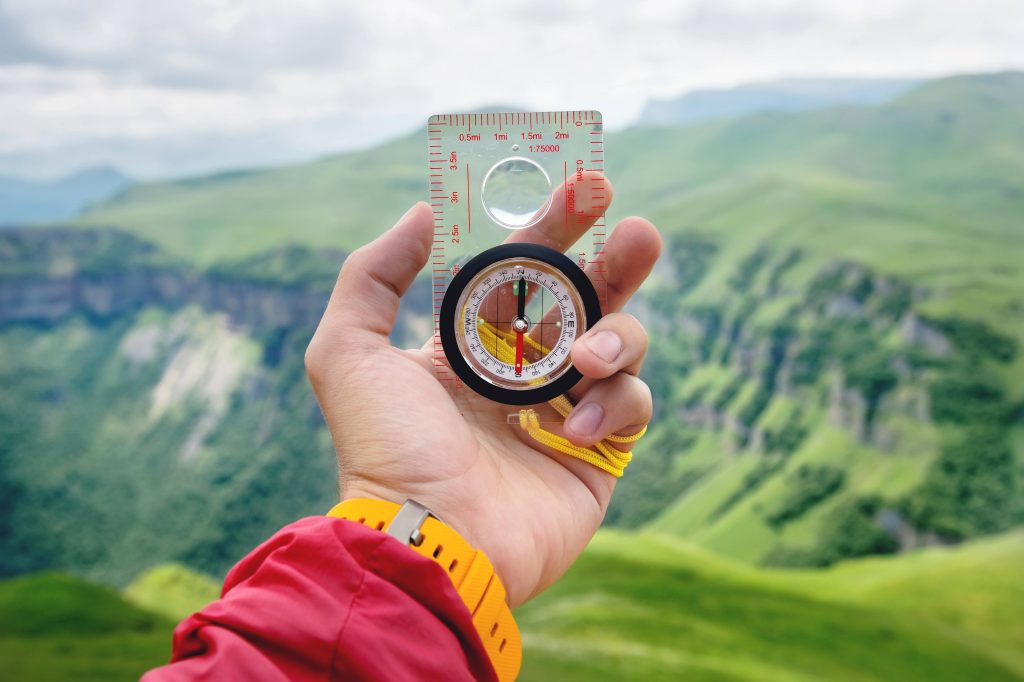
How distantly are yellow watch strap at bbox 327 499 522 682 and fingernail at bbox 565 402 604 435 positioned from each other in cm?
63

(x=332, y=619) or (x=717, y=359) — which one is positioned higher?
(x=332, y=619)

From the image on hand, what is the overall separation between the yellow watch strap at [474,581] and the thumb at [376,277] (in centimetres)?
73

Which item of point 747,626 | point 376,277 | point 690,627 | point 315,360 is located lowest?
point 747,626

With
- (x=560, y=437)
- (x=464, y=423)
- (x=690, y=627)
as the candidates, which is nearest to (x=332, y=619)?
(x=464, y=423)

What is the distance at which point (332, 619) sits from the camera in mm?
1803

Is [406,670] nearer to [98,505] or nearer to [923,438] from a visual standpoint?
[923,438]

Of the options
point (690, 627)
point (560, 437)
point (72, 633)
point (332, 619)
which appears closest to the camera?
point (332, 619)

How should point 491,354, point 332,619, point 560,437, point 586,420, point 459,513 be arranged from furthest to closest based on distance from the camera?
point 491,354 < point 560,437 < point 586,420 < point 459,513 < point 332,619

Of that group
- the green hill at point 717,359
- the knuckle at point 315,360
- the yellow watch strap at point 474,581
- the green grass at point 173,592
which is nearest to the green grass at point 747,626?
the knuckle at point 315,360

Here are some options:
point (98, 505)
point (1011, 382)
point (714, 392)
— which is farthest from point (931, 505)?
point (98, 505)

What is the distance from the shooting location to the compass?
291 cm

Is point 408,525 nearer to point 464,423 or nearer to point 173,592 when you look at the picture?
point 464,423

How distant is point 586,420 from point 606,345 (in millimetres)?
265

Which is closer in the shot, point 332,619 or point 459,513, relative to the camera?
point 332,619
